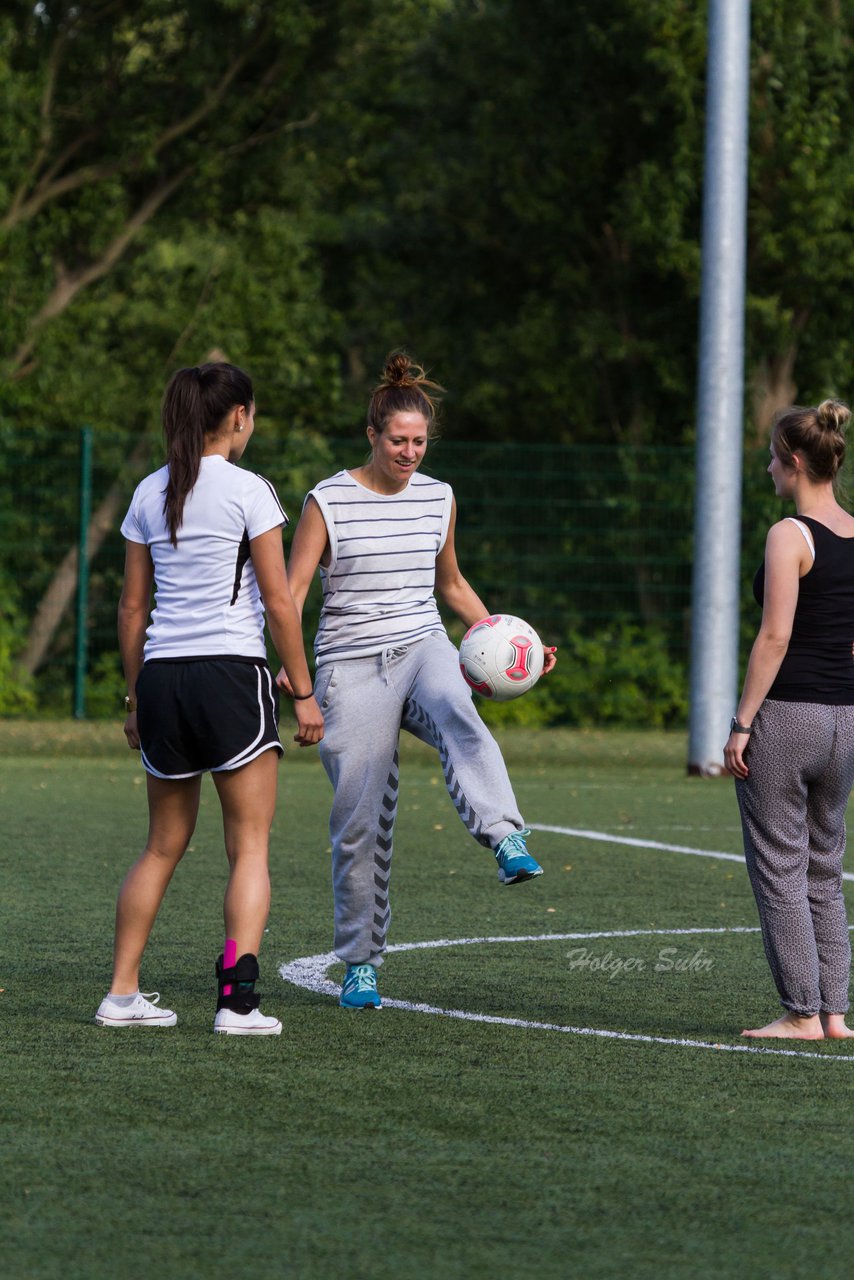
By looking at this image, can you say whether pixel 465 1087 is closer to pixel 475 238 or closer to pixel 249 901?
pixel 249 901

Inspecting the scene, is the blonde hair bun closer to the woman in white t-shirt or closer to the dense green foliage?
the woman in white t-shirt

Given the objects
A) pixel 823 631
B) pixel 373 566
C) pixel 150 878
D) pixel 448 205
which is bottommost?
pixel 150 878

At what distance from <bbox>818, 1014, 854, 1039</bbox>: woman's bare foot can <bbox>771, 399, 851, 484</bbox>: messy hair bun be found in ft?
5.25

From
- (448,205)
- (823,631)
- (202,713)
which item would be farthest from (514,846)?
(448,205)

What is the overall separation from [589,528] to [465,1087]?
45.1ft

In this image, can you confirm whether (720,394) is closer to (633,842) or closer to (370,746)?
(633,842)

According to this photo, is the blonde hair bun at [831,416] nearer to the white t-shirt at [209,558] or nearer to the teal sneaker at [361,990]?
the white t-shirt at [209,558]

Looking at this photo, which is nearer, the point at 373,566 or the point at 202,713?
the point at 202,713

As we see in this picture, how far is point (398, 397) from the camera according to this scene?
6375mm

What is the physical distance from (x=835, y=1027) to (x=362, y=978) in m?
1.46

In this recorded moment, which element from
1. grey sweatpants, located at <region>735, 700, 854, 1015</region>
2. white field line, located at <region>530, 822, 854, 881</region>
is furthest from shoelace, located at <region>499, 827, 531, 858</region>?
white field line, located at <region>530, 822, 854, 881</region>

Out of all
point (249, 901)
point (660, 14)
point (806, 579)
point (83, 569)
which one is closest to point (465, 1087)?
point (249, 901)

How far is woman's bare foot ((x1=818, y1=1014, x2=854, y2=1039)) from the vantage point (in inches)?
242

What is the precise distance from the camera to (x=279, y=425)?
23750 mm
